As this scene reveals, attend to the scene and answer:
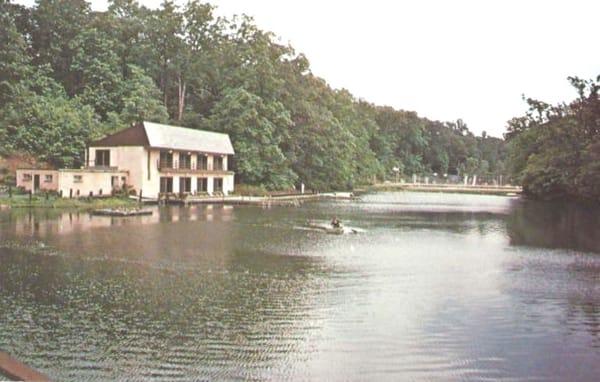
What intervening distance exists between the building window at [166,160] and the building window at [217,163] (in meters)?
6.06

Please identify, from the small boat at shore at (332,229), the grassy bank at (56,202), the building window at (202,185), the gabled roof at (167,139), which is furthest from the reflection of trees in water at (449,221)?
the gabled roof at (167,139)

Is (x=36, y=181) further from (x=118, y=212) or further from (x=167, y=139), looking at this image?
(x=118, y=212)

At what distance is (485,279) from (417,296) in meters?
3.84

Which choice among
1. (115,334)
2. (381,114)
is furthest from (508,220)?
(381,114)

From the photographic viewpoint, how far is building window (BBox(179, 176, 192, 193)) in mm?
53438

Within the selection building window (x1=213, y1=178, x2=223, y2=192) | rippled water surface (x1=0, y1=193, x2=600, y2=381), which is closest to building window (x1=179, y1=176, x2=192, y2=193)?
building window (x1=213, y1=178, x2=223, y2=192)

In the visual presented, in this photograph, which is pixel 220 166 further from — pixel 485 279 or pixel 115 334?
pixel 115 334

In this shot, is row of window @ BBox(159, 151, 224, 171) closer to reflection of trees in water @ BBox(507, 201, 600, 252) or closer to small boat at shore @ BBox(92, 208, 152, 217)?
small boat at shore @ BBox(92, 208, 152, 217)

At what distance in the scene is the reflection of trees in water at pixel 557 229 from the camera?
28109mm

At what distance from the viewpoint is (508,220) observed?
135 ft

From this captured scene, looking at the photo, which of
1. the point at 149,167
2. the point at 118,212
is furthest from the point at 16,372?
the point at 149,167

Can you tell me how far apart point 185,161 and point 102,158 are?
714 centimetres

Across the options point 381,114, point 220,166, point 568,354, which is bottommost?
point 568,354

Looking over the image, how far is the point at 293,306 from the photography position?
47.0 ft
